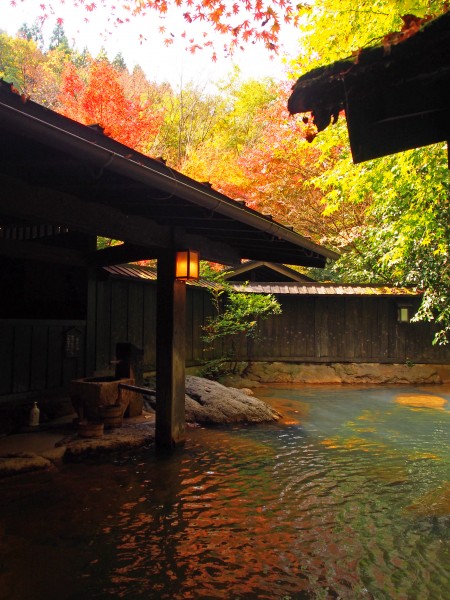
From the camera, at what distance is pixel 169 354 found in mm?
6516

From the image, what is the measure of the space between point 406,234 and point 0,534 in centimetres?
978

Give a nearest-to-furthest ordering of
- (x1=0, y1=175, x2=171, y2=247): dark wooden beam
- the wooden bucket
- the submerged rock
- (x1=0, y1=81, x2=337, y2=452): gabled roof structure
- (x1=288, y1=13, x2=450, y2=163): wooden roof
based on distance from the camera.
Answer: (x1=288, y1=13, x2=450, y2=163): wooden roof
(x1=0, y1=81, x2=337, y2=452): gabled roof structure
(x1=0, y1=175, x2=171, y2=247): dark wooden beam
the wooden bucket
the submerged rock

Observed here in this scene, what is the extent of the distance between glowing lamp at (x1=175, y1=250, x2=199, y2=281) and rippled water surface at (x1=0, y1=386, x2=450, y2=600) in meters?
2.53

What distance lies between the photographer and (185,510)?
177 inches

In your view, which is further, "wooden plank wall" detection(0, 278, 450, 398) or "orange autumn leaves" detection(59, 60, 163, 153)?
"orange autumn leaves" detection(59, 60, 163, 153)

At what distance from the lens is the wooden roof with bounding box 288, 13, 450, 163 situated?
2143mm

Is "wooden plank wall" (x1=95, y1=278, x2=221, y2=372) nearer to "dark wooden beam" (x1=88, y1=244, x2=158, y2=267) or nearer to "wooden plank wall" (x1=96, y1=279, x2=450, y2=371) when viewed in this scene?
"dark wooden beam" (x1=88, y1=244, x2=158, y2=267)

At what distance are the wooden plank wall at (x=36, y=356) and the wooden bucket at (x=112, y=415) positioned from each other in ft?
4.47

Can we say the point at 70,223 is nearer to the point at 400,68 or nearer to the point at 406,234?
the point at 400,68

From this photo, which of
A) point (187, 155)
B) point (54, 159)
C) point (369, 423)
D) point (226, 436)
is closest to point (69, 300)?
point (226, 436)

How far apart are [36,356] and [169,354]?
8.71 feet

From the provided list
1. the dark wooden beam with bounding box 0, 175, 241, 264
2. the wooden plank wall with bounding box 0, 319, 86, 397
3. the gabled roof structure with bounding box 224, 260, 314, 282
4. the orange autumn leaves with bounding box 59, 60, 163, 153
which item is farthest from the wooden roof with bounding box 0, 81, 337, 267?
the orange autumn leaves with bounding box 59, 60, 163, 153

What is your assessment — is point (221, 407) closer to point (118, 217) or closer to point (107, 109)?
point (118, 217)

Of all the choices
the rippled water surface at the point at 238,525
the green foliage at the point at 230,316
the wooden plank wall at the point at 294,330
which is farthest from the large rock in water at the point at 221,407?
the green foliage at the point at 230,316
